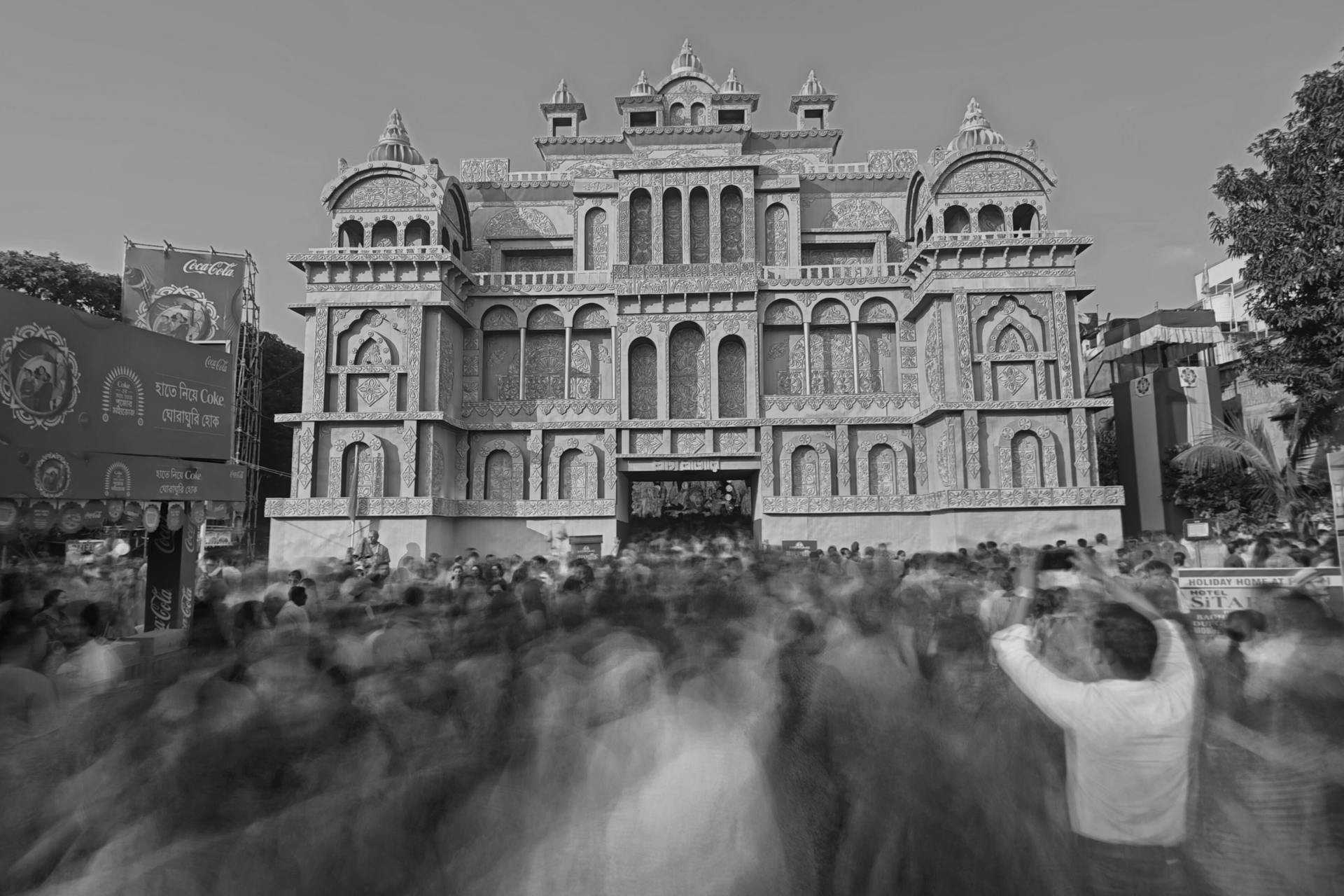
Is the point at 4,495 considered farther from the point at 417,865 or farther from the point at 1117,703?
the point at 1117,703

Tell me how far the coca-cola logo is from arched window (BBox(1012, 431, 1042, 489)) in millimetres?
27244

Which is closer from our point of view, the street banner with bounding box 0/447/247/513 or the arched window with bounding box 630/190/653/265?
the street banner with bounding box 0/447/247/513

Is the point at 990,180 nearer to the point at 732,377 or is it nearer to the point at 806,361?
the point at 806,361

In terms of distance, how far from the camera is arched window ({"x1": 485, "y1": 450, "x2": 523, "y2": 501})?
2888 centimetres

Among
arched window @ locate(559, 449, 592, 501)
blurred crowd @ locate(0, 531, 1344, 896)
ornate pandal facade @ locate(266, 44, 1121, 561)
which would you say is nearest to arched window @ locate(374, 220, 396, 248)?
ornate pandal facade @ locate(266, 44, 1121, 561)

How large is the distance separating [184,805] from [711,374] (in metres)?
25.4

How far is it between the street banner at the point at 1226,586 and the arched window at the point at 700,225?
23.5 metres

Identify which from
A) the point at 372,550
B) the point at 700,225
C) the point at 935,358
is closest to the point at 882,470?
the point at 935,358

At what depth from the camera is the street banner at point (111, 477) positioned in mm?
10047

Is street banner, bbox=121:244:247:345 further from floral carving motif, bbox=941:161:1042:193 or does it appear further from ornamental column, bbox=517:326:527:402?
floral carving motif, bbox=941:161:1042:193

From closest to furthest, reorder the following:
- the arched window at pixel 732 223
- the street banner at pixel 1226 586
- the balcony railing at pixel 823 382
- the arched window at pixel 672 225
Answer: the street banner at pixel 1226 586 → the balcony railing at pixel 823 382 → the arched window at pixel 672 225 → the arched window at pixel 732 223

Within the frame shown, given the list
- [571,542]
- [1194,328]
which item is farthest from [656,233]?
[1194,328]

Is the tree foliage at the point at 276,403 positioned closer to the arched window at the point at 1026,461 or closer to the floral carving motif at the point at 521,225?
the floral carving motif at the point at 521,225

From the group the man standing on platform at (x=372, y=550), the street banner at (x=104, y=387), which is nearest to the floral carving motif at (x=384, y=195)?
the man standing on platform at (x=372, y=550)
